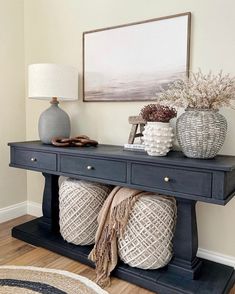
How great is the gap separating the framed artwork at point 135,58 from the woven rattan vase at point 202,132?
1.55 feet

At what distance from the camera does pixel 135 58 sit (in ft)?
6.83

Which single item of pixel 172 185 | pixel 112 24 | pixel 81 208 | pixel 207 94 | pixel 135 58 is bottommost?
pixel 81 208

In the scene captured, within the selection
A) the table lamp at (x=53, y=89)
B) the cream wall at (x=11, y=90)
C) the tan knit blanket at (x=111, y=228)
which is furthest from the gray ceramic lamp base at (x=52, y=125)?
the tan knit blanket at (x=111, y=228)

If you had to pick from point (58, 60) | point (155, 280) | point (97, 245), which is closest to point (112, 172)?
point (97, 245)

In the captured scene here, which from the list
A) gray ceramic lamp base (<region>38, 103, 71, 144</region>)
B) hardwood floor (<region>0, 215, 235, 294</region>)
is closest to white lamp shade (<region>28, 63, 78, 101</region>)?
gray ceramic lamp base (<region>38, 103, 71, 144</region>)

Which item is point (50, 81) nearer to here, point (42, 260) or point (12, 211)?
point (42, 260)

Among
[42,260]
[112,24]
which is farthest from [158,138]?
[42,260]

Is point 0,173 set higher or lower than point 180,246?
higher

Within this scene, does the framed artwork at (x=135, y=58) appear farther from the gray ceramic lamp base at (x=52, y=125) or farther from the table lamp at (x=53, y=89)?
the gray ceramic lamp base at (x=52, y=125)

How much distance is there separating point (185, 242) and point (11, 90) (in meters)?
2.02

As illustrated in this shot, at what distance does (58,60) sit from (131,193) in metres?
1.44

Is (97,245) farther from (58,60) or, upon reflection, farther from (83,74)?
(58,60)

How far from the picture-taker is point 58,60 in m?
2.51

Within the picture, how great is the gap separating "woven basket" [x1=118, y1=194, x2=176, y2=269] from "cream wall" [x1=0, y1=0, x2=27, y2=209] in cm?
146
